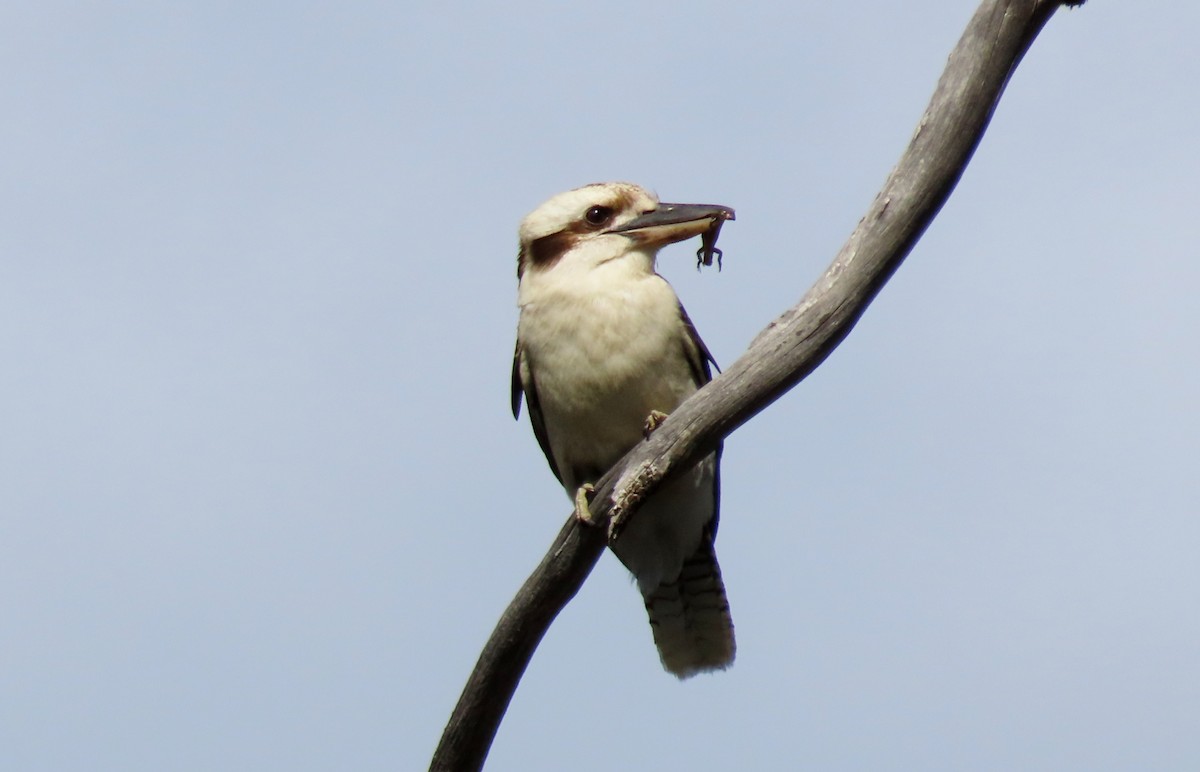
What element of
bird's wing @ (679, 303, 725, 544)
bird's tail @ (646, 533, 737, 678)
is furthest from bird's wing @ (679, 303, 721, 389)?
bird's tail @ (646, 533, 737, 678)

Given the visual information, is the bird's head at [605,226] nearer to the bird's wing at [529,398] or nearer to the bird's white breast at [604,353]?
the bird's white breast at [604,353]

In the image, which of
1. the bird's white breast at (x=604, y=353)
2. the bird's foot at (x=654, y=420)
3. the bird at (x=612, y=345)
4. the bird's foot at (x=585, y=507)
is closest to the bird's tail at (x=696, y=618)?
the bird at (x=612, y=345)

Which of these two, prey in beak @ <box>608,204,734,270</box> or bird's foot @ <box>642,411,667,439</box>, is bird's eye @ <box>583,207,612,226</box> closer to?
Result: prey in beak @ <box>608,204,734,270</box>

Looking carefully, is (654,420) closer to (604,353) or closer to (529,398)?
(604,353)

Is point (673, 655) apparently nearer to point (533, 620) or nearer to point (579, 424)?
point (579, 424)

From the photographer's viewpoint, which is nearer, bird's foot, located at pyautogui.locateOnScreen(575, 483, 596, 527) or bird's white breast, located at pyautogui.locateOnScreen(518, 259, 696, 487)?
bird's foot, located at pyautogui.locateOnScreen(575, 483, 596, 527)

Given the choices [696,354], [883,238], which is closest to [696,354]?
[696,354]

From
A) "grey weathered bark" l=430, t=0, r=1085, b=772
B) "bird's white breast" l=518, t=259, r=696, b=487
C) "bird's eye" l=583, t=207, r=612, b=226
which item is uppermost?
"bird's eye" l=583, t=207, r=612, b=226
